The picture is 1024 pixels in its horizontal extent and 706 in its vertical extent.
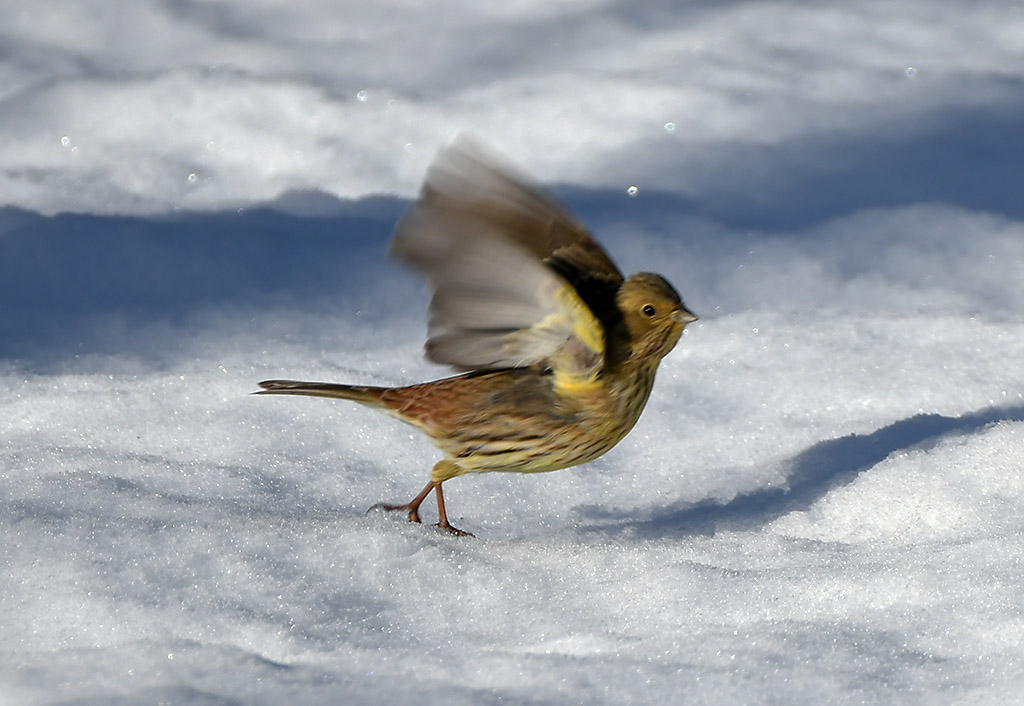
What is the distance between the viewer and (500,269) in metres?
2.73

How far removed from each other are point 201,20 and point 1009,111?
4.13 meters

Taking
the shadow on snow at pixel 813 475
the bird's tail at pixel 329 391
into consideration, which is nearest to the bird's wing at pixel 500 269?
the bird's tail at pixel 329 391

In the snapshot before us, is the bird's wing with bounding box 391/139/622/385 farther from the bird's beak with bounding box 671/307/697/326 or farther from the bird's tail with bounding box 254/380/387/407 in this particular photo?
the bird's tail with bounding box 254/380/387/407

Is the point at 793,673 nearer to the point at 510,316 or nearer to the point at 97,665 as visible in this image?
the point at 510,316

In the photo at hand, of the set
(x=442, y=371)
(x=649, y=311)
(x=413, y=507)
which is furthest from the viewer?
(x=442, y=371)

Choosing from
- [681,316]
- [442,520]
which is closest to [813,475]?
[681,316]

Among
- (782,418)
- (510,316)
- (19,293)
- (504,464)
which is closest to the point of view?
(510,316)

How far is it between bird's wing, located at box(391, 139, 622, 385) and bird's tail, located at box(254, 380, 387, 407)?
0.36 meters

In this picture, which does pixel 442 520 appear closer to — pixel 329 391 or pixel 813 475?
pixel 329 391

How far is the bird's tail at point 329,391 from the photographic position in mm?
3225

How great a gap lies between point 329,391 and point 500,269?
0.71 m

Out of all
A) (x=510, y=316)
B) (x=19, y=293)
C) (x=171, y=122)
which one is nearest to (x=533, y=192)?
(x=510, y=316)

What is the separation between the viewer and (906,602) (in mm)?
2900

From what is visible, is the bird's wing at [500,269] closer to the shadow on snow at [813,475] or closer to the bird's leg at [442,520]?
the bird's leg at [442,520]
